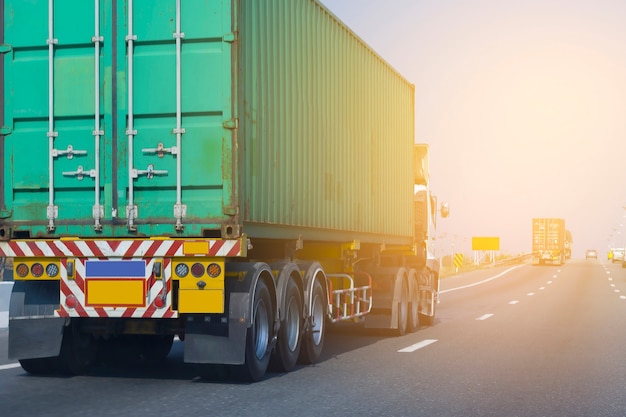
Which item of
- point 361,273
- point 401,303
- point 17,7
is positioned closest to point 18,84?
point 17,7

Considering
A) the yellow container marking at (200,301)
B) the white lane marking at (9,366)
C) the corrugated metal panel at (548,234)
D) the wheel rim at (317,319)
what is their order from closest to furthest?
the yellow container marking at (200,301) < the white lane marking at (9,366) < the wheel rim at (317,319) < the corrugated metal panel at (548,234)

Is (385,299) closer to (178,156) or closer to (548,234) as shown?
→ (178,156)

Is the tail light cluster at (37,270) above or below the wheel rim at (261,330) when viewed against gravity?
above

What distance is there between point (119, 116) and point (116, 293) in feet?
5.56

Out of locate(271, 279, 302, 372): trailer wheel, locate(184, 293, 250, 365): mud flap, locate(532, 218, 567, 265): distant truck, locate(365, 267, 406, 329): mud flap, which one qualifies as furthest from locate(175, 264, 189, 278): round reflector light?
locate(532, 218, 567, 265): distant truck

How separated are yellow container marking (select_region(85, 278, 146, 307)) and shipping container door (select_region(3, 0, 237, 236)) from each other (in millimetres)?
518

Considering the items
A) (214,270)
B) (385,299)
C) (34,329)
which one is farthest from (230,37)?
(385,299)

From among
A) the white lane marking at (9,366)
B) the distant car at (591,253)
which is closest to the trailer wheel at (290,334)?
the white lane marking at (9,366)

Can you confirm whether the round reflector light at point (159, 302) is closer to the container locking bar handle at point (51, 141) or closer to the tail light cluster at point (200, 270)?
the tail light cluster at point (200, 270)

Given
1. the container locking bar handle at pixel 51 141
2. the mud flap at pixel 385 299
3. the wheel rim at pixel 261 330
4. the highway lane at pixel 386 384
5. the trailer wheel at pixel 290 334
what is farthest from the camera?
the mud flap at pixel 385 299

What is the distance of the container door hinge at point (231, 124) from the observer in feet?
29.5

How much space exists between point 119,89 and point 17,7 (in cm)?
143

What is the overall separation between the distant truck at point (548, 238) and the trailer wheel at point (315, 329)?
207 ft

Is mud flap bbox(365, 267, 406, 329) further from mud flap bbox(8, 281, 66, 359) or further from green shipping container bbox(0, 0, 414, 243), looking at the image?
mud flap bbox(8, 281, 66, 359)
